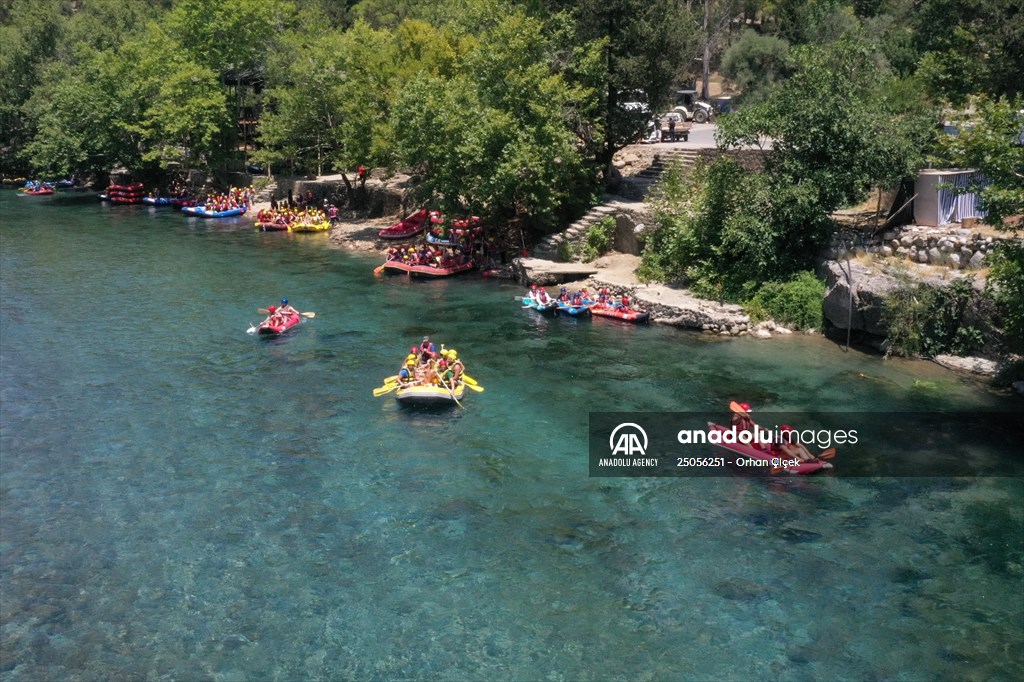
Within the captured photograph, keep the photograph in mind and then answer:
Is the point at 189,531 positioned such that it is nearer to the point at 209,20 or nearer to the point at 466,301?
the point at 466,301

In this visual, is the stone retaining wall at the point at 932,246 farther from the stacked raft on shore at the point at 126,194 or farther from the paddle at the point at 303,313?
the stacked raft on shore at the point at 126,194

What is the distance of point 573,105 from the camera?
138ft

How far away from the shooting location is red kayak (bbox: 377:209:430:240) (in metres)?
48.6

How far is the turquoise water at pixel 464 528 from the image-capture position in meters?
15.8

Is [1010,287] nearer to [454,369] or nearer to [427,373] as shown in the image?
[454,369]

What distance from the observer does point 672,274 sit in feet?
119

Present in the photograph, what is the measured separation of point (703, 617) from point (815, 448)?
26.8 feet

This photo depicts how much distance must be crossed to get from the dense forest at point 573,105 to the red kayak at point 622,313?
2.66 metres

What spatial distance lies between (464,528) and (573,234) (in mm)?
23094

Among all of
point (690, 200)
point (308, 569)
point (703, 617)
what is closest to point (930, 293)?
point (690, 200)

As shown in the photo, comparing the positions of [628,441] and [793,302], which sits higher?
[793,302]

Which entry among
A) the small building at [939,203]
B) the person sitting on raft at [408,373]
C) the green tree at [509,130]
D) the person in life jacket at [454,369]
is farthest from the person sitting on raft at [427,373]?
the small building at [939,203]

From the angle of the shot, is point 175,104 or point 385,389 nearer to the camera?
point 385,389

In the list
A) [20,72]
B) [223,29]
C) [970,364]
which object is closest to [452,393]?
[970,364]
